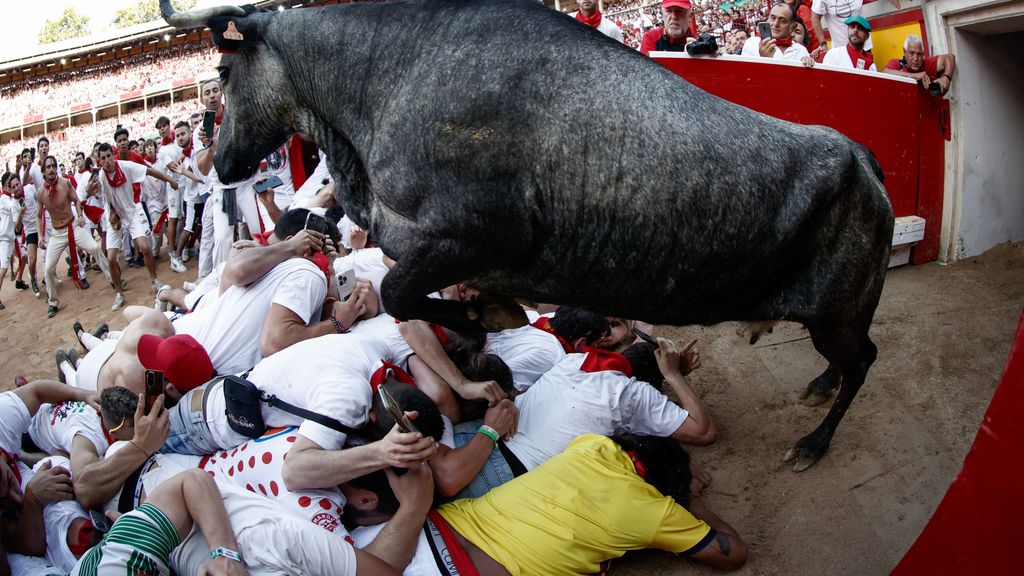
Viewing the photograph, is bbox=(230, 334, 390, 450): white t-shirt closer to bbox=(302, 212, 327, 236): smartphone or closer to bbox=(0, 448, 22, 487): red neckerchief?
bbox=(0, 448, 22, 487): red neckerchief

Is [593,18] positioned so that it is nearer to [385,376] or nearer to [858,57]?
[858,57]

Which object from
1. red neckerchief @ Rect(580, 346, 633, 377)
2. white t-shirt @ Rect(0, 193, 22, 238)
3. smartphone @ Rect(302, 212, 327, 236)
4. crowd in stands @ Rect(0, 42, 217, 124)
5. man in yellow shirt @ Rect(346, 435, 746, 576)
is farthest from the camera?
crowd in stands @ Rect(0, 42, 217, 124)

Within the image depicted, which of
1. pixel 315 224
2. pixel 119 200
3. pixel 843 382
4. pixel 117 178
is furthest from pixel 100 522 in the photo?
pixel 117 178

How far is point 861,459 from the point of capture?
458 cm

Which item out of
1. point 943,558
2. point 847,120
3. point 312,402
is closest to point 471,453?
point 312,402

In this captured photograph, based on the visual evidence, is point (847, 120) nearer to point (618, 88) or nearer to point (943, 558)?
point (618, 88)

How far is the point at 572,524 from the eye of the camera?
12.4ft

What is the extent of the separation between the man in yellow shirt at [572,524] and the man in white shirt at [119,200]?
10.1 metres

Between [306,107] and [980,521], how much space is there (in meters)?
3.06

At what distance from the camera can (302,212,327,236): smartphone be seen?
584 cm

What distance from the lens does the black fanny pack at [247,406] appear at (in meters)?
4.20

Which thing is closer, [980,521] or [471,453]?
[980,521]

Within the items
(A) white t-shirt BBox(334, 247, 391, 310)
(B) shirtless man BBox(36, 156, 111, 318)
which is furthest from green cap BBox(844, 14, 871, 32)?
(B) shirtless man BBox(36, 156, 111, 318)

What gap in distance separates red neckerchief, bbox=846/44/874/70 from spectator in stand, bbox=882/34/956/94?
1.18 feet
